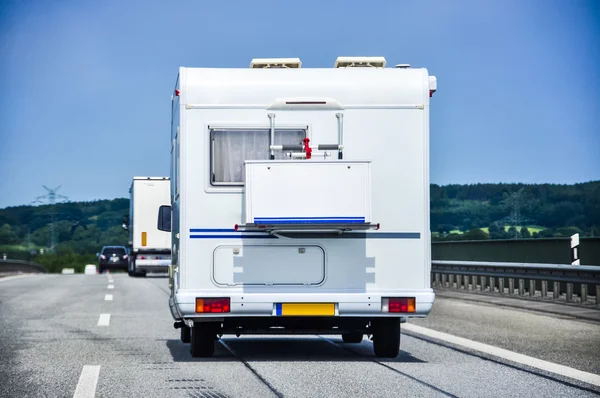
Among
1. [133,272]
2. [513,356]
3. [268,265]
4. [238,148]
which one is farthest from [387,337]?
[133,272]

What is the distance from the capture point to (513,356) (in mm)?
11008

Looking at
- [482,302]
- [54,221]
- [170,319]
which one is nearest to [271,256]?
[170,319]

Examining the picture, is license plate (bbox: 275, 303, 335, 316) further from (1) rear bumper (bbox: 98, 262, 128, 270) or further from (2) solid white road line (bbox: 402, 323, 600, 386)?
→ (1) rear bumper (bbox: 98, 262, 128, 270)

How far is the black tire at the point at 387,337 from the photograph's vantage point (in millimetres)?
10781

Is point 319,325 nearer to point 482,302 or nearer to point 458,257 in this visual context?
point 482,302

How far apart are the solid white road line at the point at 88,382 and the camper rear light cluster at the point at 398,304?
9.50ft

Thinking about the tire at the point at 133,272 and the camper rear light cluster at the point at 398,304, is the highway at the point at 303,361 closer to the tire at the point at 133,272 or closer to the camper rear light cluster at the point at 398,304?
the camper rear light cluster at the point at 398,304

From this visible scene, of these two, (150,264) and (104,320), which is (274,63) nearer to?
(104,320)

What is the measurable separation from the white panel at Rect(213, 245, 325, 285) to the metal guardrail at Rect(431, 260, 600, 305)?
845cm

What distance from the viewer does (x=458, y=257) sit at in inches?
1156

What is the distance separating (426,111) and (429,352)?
285 centimetres

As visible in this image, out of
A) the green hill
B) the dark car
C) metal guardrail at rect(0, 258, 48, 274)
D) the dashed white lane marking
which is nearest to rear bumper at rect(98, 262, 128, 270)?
the dark car

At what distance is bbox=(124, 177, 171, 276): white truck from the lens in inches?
1612

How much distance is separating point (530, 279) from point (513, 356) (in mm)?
9843
